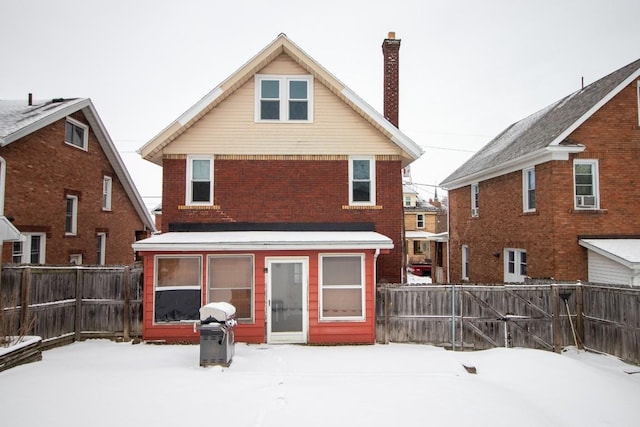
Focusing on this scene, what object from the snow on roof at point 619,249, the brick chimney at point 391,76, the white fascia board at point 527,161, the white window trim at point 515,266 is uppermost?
the brick chimney at point 391,76

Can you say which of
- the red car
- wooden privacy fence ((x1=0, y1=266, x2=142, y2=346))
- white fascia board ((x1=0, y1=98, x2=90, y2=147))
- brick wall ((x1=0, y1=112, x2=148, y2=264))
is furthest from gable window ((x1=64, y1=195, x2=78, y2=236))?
Result: the red car

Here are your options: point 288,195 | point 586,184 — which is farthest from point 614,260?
point 288,195

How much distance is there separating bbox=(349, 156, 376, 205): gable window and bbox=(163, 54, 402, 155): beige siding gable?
0.36 m

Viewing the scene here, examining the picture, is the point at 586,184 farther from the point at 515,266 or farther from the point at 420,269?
the point at 420,269

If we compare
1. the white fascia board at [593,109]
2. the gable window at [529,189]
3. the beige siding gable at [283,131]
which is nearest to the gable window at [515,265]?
the gable window at [529,189]

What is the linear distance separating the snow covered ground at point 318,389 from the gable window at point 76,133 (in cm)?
1102

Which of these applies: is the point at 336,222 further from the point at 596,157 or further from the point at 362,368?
the point at 596,157

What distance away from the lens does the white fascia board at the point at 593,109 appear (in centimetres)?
1419

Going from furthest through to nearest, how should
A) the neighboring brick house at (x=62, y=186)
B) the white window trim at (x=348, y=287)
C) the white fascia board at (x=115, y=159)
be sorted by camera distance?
the white fascia board at (x=115, y=159)
the neighboring brick house at (x=62, y=186)
the white window trim at (x=348, y=287)

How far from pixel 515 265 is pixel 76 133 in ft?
66.7

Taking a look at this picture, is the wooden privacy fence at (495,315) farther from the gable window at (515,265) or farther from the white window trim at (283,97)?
the white window trim at (283,97)

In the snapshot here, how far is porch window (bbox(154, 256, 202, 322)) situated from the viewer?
11242 mm

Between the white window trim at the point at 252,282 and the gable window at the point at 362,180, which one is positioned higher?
the gable window at the point at 362,180

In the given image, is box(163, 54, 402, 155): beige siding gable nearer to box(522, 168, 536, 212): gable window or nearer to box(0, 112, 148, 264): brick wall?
box(522, 168, 536, 212): gable window
